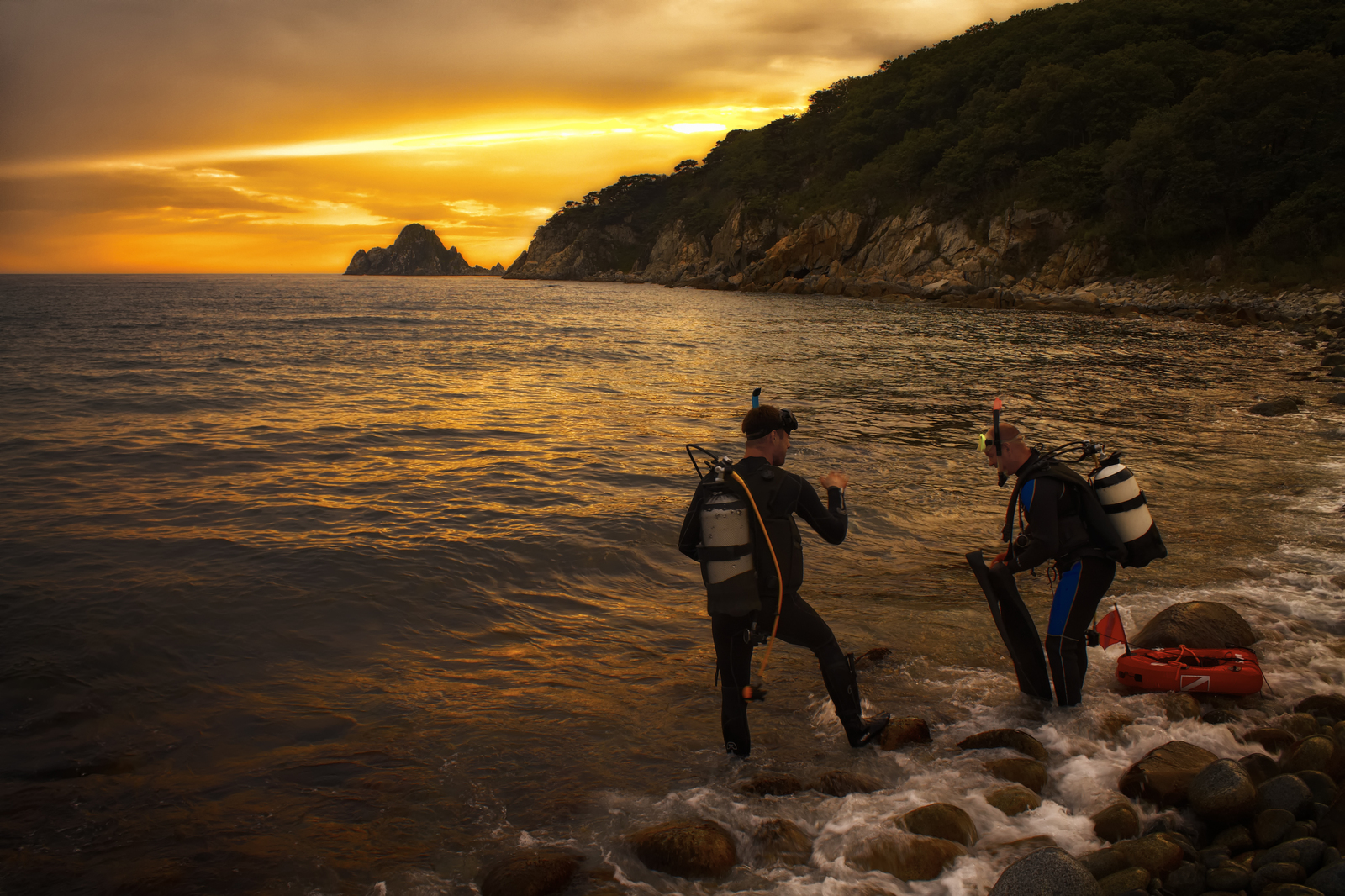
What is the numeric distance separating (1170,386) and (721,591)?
74.2ft

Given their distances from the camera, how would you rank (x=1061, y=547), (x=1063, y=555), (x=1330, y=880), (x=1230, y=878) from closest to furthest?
1. (x=1330, y=880)
2. (x=1230, y=878)
3. (x=1061, y=547)
4. (x=1063, y=555)

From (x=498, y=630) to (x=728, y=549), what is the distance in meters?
3.76

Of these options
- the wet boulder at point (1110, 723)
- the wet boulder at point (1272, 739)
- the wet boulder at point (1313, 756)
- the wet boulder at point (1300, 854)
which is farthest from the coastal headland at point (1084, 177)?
the wet boulder at point (1300, 854)

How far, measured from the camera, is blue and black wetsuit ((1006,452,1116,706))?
211 inches

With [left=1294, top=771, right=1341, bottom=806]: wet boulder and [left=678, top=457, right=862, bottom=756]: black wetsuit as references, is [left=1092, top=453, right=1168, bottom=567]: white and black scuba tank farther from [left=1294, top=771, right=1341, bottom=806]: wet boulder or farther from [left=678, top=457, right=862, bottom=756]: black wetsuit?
[left=678, top=457, right=862, bottom=756]: black wetsuit

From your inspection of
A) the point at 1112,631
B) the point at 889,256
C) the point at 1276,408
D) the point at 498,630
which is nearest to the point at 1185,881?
the point at 1112,631

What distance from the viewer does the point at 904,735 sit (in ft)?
18.2

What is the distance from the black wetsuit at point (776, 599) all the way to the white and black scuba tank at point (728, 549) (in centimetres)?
10

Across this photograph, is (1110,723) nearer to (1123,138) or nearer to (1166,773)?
(1166,773)

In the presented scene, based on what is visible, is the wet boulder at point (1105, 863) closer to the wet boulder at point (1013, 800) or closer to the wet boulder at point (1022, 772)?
the wet boulder at point (1013, 800)

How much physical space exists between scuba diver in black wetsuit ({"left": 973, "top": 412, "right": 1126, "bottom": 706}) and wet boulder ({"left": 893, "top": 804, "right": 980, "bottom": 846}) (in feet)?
5.80

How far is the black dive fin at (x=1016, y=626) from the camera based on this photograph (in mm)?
5785

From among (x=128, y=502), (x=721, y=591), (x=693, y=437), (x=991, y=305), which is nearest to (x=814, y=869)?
(x=721, y=591)

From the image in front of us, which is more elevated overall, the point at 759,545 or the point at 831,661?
the point at 759,545
